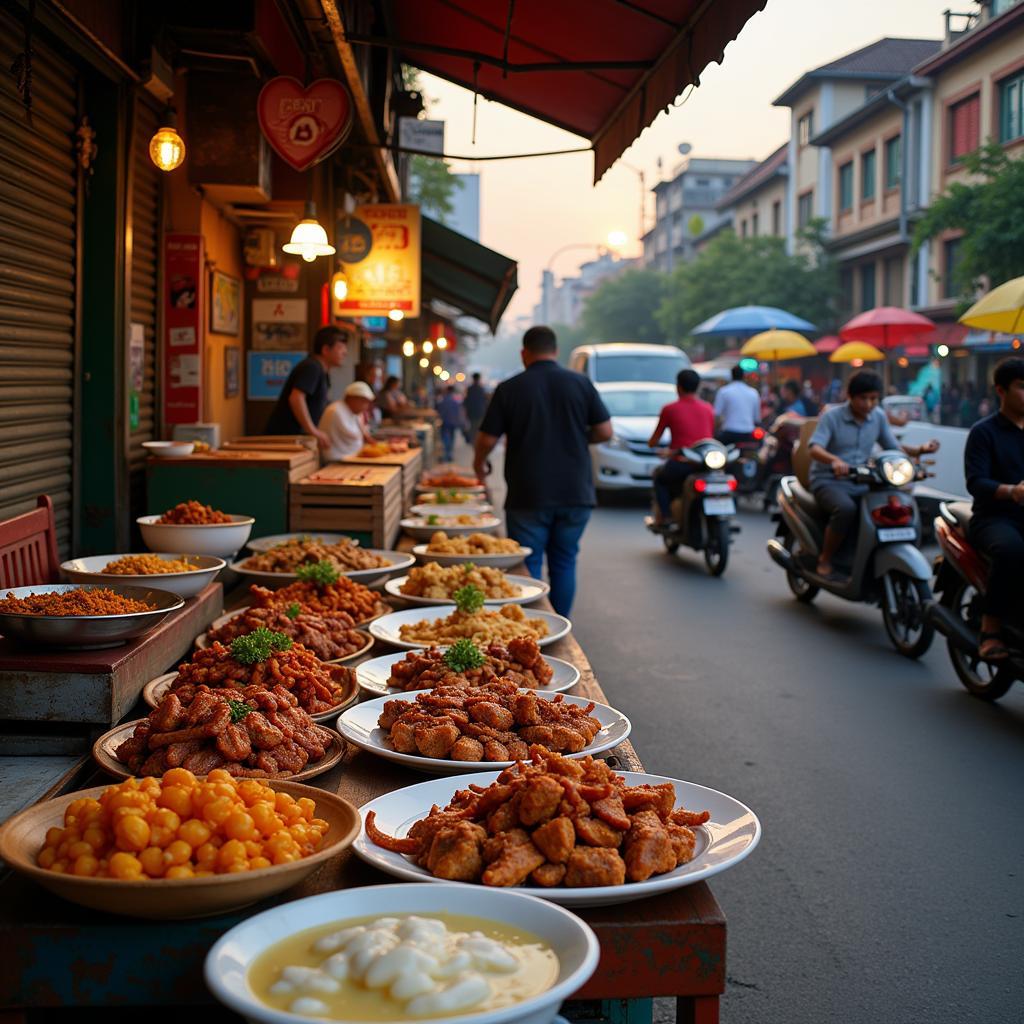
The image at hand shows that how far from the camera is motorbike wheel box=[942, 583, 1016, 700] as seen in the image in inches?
282

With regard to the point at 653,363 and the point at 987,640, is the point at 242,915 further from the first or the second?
the point at 653,363

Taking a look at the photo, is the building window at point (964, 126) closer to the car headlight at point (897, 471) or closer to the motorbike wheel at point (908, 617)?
the car headlight at point (897, 471)

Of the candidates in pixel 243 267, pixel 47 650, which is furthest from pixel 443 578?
pixel 243 267

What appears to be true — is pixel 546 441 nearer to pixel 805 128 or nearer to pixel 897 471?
pixel 897 471

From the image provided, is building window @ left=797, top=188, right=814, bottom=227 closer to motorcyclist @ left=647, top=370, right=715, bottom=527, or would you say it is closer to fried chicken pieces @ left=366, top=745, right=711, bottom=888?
motorcyclist @ left=647, top=370, right=715, bottom=527

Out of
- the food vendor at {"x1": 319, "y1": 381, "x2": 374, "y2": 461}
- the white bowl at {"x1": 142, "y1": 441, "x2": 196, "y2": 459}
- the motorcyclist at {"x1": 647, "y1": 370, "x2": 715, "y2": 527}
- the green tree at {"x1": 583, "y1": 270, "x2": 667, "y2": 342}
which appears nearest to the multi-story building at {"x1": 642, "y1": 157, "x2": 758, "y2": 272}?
the green tree at {"x1": 583, "y1": 270, "x2": 667, "y2": 342}

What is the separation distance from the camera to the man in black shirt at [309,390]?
30.0ft

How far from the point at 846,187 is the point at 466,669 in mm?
48084

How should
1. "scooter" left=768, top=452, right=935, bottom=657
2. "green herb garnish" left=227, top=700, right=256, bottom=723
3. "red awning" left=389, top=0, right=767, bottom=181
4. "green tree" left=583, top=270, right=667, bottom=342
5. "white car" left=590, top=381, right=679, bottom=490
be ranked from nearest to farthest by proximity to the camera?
"green herb garnish" left=227, top=700, right=256, bottom=723 → "red awning" left=389, top=0, right=767, bottom=181 → "scooter" left=768, top=452, right=935, bottom=657 → "white car" left=590, top=381, right=679, bottom=490 → "green tree" left=583, top=270, right=667, bottom=342

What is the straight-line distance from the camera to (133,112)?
6914 mm

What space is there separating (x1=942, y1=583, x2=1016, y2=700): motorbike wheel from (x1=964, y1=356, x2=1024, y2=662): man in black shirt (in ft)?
1.02

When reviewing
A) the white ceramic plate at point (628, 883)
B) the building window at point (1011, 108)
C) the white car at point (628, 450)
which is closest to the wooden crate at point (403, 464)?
the white ceramic plate at point (628, 883)

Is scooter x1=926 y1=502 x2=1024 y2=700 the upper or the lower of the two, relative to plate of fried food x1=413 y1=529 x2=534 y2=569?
lower

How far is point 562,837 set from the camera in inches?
82.0
